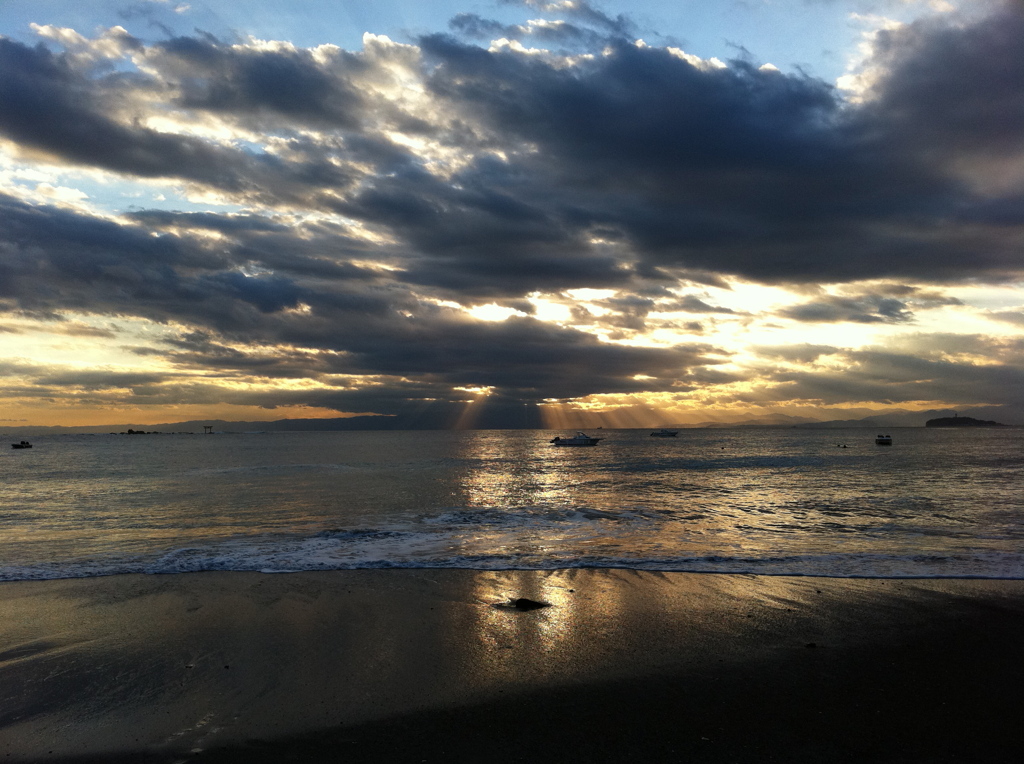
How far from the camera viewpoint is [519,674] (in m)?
8.27

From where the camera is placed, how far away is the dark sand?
21.3ft

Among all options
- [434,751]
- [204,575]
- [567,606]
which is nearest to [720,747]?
[434,751]

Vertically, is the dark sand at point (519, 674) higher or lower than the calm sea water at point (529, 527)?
higher

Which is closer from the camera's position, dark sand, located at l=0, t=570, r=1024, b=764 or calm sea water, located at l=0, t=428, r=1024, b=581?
dark sand, located at l=0, t=570, r=1024, b=764

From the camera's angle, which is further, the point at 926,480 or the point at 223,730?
the point at 926,480

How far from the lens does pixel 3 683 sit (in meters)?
8.21

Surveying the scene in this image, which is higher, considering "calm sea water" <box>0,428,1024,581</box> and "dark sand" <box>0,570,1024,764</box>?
"dark sand" <box>0,570,1024,764</box>

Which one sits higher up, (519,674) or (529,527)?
(519,674)

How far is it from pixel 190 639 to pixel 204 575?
17.8ft

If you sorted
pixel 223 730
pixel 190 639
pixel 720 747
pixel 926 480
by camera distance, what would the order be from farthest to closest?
1. pixel 926 480
2. pixel 190 639
3. pixel 223 730
4. pixel 720 747

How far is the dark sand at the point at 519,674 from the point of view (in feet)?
21.3

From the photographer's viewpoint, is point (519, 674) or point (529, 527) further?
point (529, 527)

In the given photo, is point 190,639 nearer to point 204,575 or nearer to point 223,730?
point 223,730

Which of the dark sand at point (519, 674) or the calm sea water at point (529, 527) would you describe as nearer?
the dark sand at point (519, 674)
